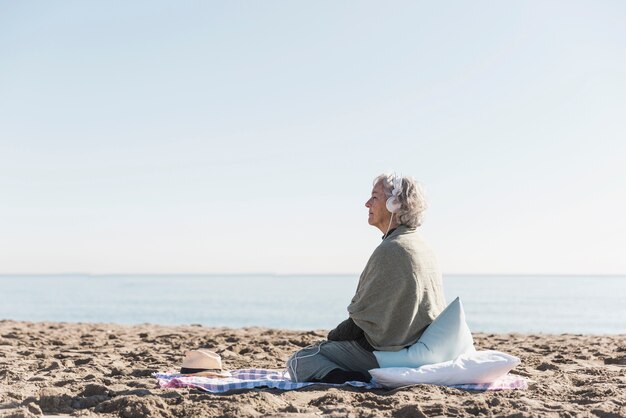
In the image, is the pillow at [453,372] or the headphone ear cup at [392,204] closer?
the pillow at [453,372]

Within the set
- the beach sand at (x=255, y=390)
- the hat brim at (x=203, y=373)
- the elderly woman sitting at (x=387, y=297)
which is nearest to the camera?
the beach sand at (x=255, y=390)

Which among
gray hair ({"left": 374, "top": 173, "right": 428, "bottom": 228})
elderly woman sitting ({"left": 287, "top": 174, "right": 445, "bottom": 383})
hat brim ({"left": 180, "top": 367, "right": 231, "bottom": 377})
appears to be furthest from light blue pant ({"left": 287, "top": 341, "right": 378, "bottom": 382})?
gray hair ({"left": 374, "top": 173, "right": 428, "bottom": 228})

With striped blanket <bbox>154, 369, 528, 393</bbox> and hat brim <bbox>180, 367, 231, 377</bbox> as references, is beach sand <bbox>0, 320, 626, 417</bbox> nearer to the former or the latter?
striped blanket <bbox>154, 369, 528, 393</bbox>

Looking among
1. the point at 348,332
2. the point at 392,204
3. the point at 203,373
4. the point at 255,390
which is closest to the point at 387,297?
the point at 348,332

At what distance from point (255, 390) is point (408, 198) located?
179cm

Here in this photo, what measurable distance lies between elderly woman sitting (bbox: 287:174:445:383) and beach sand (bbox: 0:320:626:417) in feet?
1.18

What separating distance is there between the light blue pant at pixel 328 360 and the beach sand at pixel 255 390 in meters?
0.30

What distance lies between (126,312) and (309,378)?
24991mm

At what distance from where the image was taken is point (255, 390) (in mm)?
5125

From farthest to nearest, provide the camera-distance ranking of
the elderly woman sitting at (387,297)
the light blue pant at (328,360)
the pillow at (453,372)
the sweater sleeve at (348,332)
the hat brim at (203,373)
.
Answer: the hat brim at (203,373) < the sweater sleeve at (348,332) < the light blue pant at (328,360) < the elderly woman sitting at (387,297) < the pillow at (453,372)

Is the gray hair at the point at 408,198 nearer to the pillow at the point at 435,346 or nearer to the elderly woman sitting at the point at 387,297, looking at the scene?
the elderly woman sitting at the point at 387,297

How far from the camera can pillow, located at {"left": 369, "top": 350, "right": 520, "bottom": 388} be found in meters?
5.16

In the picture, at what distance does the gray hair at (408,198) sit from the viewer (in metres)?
5.34

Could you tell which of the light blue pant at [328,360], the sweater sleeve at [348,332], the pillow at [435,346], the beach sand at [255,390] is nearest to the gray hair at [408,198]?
the pillow at [435,346]
